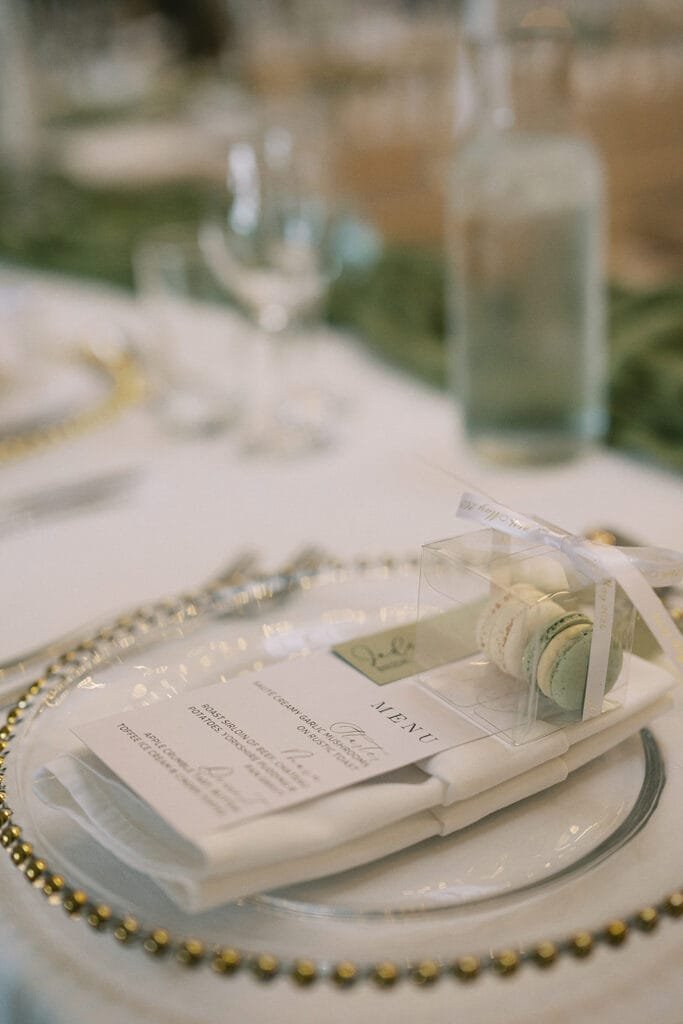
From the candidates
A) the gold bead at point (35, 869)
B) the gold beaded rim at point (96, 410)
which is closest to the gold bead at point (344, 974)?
the gold bead at point (35, 869)

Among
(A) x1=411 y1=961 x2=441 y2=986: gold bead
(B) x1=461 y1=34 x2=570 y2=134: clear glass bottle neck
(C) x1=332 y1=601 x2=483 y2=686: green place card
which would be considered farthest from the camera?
(B) x1=461 y1=34 x2=570 y2=134: clear glass bottle neck

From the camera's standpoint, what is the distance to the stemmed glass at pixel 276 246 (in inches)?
32.5

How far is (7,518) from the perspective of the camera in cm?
74

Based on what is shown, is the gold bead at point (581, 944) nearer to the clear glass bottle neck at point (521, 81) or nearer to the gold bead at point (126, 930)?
the gold bead at point (126, 930)

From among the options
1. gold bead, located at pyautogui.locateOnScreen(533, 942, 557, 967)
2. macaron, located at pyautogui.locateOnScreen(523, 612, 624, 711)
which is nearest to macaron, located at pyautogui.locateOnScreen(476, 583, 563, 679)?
macaron, located at pyautogui.locateOnScreen(523, 612, 624, 711)

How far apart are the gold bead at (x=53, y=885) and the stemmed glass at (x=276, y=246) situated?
0.52 meters

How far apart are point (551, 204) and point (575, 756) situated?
0.45 metres

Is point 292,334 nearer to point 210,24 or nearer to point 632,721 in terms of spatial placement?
point 632,721

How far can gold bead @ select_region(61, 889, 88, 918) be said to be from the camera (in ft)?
→ 1.09

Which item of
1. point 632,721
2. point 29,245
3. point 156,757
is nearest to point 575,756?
point 632,721

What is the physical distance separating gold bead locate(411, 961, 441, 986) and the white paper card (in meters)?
0.07

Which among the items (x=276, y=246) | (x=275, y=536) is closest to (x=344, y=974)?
(x=275, y=536)

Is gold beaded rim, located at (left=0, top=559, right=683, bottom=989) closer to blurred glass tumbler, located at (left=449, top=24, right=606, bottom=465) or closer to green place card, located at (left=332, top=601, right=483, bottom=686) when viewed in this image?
green place card, located at (left=332, top=601, right=483, bottom=686)

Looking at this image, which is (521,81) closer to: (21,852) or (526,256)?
(526,256)
